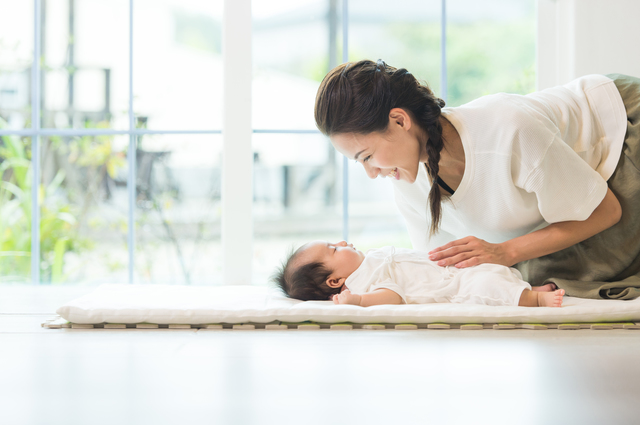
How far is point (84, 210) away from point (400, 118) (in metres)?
1.96

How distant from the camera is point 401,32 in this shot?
8.43 ft

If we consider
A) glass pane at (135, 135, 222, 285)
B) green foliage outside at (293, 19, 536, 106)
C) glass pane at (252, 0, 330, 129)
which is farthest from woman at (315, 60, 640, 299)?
glass pane at (135, 135, 222, 285)

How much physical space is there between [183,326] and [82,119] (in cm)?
176

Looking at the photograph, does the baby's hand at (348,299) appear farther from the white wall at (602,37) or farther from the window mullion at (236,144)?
the white wall at (602,37)

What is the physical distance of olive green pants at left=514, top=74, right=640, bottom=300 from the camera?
1.53 metres

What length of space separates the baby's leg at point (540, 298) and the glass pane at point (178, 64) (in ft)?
5.82

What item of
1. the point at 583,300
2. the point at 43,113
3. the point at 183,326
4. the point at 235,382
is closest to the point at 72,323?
the point at 183,326

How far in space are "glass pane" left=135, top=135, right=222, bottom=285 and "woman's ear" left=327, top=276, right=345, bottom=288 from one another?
1.27m

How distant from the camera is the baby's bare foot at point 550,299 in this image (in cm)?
137

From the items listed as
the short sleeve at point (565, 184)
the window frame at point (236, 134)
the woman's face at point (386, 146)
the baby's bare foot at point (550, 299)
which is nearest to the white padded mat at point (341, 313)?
the baby's bare foot at point (550, 299)

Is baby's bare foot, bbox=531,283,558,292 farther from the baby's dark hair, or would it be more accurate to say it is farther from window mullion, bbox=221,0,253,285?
window mullion, bbox=221,0,253,285

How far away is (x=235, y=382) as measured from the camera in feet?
2.90

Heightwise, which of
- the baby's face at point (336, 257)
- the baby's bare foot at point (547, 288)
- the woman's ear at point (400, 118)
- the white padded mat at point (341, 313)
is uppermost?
the woman's ear at point (400, 118)

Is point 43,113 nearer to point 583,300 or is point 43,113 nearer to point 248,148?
point 248,148
